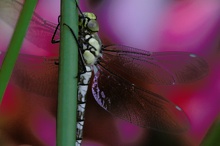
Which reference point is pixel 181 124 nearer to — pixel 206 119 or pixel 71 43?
pixel 206 119

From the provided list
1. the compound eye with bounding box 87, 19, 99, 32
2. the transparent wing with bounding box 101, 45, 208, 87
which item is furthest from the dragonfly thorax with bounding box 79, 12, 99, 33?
the transparent wing with bounding box 101, 45, 208, 87

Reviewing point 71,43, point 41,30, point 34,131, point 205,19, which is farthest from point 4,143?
point 71,43

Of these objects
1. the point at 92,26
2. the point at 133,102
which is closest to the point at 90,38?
the point at 92,26

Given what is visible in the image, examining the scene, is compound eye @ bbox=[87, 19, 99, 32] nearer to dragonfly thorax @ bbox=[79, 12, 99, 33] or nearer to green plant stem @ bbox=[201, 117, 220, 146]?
dragonfly thorax @ bbox=[79, 12, 99, 33]

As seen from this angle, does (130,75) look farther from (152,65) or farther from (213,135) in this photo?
(213,135)

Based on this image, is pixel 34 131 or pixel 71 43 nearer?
pixel 71 43

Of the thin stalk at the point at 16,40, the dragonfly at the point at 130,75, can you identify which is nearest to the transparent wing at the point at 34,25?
the dragonfly at the point at 130,75
